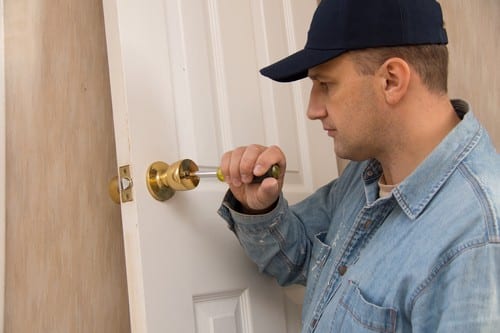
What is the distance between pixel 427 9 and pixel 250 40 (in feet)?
1.12

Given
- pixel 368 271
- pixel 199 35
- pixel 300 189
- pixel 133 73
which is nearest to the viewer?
pixel 368 271

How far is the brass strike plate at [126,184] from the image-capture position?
819 millimetres

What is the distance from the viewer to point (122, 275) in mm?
996

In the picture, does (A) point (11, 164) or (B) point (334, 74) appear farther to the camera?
(A) point (11, 164)

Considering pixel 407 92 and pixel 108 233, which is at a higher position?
pixel 407 92

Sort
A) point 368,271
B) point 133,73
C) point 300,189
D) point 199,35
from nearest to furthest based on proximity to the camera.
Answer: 1. point 368,271
2. point 133,73
3. point 199,35
4. point 300,189

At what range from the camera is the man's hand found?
32.3 inches

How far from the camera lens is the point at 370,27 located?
2.55 ft

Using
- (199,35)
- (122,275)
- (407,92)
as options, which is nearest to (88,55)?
(199,35)

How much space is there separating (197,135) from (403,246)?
0.36 meters

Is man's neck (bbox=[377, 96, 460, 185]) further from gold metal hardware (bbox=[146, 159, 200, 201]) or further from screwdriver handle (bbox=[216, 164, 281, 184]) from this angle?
gold metal hardware (bbox=[146, 159, 200, 201])

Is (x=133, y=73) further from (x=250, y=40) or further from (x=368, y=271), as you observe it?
(x=368, y=271)

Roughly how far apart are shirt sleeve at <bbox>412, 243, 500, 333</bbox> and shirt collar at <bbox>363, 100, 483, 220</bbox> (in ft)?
0.33

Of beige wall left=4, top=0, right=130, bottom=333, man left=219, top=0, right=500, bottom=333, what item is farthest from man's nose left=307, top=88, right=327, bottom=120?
beige wall left=4, top=0, right=130, bottom=333
